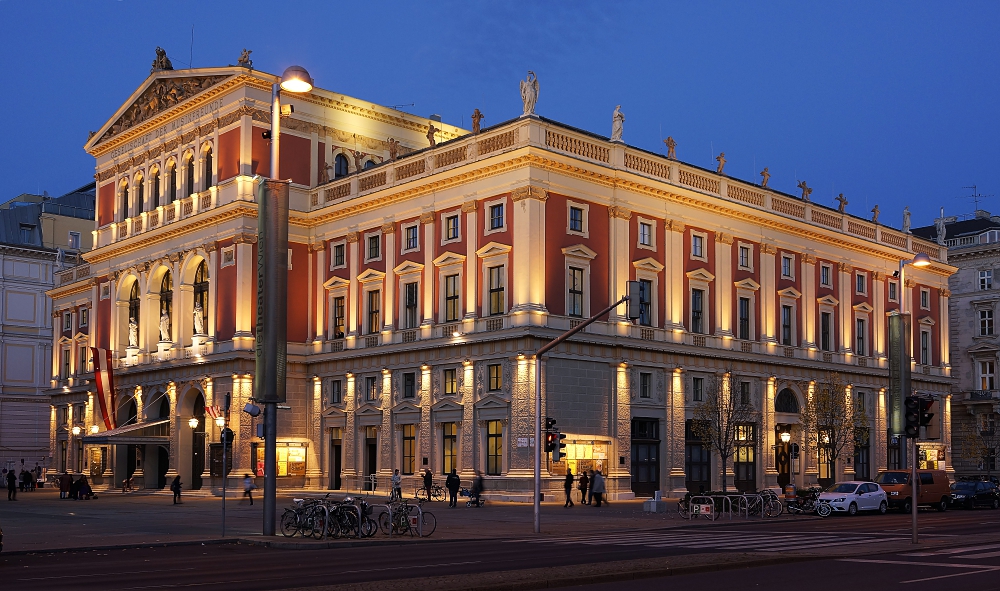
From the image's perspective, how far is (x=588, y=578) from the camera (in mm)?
20047

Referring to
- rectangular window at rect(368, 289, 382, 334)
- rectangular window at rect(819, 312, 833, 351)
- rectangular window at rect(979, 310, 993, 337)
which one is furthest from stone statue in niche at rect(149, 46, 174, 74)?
rectangular window at rect(979, 310, 993, 337)

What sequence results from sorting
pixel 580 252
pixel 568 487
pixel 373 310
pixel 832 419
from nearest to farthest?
pixel 568 487
pixel 580 252
pixel 373 310
pixel 832 419

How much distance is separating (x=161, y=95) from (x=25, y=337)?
127ft

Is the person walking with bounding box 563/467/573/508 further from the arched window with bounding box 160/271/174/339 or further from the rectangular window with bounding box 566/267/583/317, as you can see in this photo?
the arched window with bounding box 160/271/174/339

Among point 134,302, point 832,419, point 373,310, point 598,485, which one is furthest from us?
point 134,302

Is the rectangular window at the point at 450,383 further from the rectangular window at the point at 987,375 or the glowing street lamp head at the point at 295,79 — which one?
the rectangular window at the point at 987,375

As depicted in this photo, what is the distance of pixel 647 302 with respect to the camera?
2346 inches

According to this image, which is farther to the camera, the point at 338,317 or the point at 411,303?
the point at 338,317

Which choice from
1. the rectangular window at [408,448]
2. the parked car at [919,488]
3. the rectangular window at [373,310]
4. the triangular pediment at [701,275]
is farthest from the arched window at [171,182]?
the parked car at [919,488]

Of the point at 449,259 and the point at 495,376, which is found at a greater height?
the point at 449,259

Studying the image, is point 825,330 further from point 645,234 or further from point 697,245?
point 645,234

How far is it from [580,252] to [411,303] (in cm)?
1034

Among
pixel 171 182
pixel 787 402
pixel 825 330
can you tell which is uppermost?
pixel 171 182

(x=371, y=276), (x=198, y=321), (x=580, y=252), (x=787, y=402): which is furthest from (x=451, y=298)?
(x=787, y=402)
